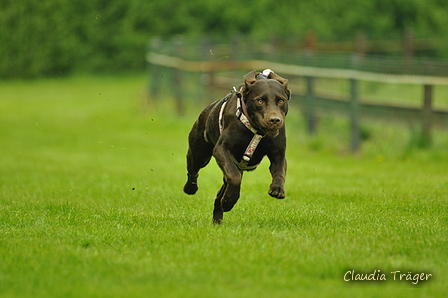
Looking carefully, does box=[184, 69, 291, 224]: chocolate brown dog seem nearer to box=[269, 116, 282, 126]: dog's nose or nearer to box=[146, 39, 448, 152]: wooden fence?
box=[269, 116, 282, 126]: dog's nose

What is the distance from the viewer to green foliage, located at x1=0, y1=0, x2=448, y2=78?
98.7 ft

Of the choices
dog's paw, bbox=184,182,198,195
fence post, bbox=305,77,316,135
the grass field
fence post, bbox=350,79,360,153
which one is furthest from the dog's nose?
fence post, bbox=305,77,316,135

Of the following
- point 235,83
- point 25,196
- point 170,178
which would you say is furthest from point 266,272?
point 235,83

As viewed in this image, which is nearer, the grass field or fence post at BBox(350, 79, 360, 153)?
the grass field

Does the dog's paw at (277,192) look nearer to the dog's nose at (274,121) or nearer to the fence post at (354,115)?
the dog's nose at (274,121)

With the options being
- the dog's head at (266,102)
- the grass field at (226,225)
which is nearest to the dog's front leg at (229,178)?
the grass field at (226,225)

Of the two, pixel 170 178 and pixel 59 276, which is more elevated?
pixel 59 276

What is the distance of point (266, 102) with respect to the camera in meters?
6.40

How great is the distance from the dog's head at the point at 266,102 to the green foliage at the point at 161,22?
2321cm

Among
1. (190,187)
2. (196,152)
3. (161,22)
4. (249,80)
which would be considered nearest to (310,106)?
(190,187)

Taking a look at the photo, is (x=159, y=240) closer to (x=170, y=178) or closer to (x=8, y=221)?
(x=8, y=221)

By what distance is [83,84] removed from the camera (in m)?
31.2

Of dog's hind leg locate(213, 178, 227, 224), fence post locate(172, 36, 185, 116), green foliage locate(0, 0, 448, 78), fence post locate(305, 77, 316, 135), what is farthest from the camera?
green foliage locate(0, 0, 448, 78)

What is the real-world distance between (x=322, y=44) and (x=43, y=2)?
37.8ft
